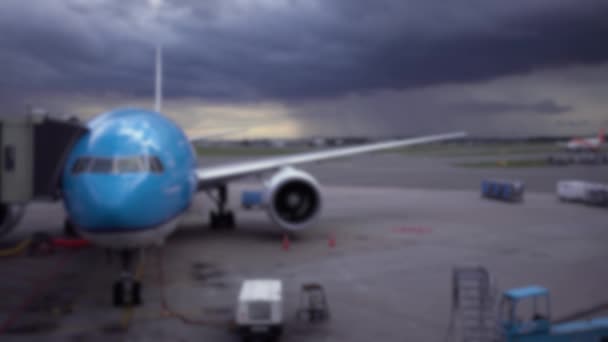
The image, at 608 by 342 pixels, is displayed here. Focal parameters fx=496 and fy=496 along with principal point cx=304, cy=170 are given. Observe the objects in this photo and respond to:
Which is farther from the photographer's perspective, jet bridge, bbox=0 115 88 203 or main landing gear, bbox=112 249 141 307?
jet bridge, bbox=0 115 88 203

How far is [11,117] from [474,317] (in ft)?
31.3

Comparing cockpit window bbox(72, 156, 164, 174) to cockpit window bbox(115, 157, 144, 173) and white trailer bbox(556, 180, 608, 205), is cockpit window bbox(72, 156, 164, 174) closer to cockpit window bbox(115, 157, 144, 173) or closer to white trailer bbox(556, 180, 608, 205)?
cockpit window bbox(115, 157, 144, 173)

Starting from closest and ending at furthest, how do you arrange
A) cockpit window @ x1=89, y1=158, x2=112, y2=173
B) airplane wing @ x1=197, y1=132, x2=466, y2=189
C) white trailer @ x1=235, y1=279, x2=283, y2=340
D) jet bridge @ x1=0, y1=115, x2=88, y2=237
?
white trailer @ x1=235, y1=279, x2=283, y2=340, cockpit window @ x1=89, y1=158, x2=112, y2=173, jet bridge @ x1=0, y1=115, x2=88, y2=237, airplane wing @ x1=197, y1=132, x2=466, y2=189

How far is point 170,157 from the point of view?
9992 millimetres

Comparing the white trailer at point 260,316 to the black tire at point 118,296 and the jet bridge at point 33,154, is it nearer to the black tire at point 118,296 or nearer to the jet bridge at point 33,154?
the black tire at point 118,296

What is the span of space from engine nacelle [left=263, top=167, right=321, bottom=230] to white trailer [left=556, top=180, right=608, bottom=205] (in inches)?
607

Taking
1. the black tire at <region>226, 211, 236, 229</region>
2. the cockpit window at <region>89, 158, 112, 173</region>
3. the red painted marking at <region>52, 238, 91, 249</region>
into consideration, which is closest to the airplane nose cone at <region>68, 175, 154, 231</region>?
the cockpit window at <region>89, 158, 112, 173</region>

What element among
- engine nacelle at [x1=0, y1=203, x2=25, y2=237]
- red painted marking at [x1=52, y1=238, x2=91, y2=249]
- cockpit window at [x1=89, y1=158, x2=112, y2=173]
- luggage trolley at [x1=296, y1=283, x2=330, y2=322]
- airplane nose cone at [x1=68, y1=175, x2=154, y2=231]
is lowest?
luggage trolley at [x1=296, y1=283, x2=330, y2=322]

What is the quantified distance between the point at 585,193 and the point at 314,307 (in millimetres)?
20052

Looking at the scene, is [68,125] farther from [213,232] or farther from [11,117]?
[213,232]

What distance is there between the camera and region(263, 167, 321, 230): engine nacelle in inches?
578

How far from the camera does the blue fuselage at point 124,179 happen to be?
8086mm

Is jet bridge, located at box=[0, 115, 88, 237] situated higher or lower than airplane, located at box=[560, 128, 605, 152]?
lower

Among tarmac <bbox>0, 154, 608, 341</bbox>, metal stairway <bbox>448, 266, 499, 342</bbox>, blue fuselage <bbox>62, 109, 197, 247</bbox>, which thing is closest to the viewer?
metal stairway <bbox>448, 266, 499, 342</bbox>
